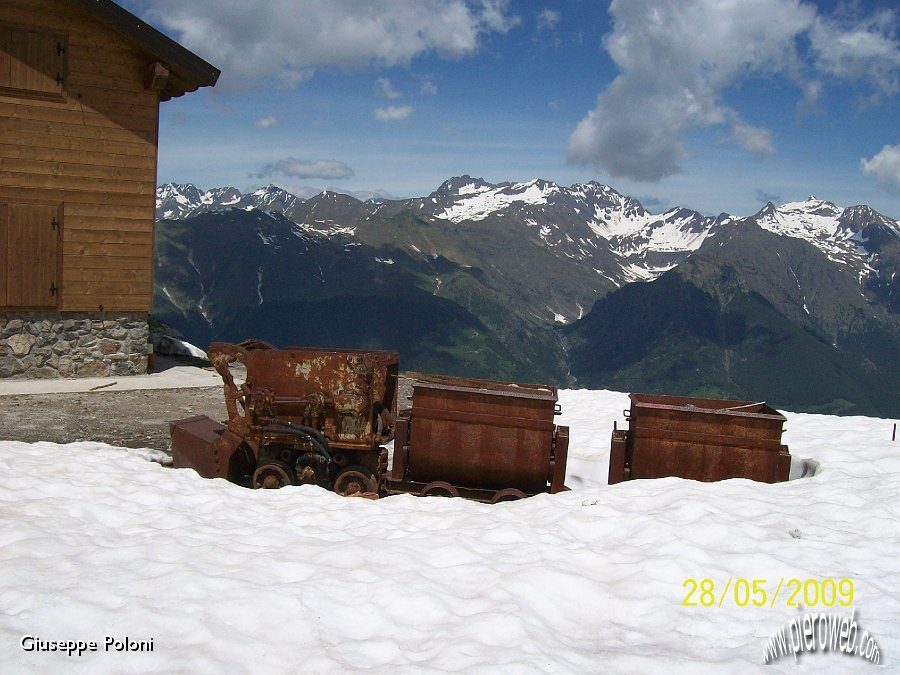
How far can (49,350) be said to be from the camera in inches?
598

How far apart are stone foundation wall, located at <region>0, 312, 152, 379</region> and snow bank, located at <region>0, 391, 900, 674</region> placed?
7.15m

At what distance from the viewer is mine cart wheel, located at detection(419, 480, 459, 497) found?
8.45 meters

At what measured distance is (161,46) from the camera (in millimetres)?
15500

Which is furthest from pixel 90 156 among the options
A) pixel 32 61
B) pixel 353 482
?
pixel 353 482

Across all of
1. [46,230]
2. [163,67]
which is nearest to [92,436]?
[46,230]

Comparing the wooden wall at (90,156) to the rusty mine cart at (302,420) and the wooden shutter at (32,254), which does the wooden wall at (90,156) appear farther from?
the rusty mine cart at (302,420)

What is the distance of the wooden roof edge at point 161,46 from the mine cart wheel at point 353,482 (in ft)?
36.5

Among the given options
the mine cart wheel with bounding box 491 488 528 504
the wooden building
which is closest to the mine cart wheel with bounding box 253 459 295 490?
the mine cart wheel with bounding box 491 488 528 504

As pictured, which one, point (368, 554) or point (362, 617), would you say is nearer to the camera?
point (362, 617)

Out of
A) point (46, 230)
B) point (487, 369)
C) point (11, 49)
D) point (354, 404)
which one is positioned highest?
point (11, 49)

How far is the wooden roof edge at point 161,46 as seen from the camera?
14992 mm

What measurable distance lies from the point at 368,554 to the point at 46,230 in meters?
12.2

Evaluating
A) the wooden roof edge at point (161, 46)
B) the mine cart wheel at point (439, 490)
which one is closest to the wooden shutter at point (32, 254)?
the wooden roof edge at point (161, 46)

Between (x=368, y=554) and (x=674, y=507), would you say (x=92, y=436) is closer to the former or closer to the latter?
(x=368, y=554)
